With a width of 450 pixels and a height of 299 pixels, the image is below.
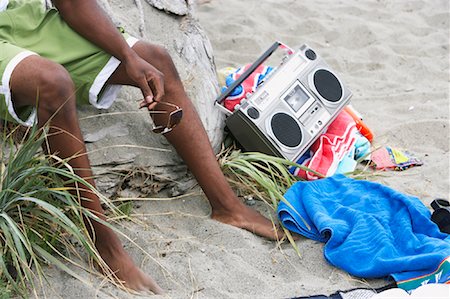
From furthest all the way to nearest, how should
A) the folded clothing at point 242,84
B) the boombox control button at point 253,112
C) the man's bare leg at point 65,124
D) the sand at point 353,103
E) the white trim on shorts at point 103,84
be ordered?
the folded clothing at point 242,84 → the boombox control button at point 253,112 → the white trim on shorts at point 103,84 → the sand at point 353,103 → the man's bare leg at point 65,124

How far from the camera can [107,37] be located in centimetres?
270

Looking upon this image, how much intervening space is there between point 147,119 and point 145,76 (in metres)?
0.49

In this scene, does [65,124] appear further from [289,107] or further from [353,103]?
[353,103]

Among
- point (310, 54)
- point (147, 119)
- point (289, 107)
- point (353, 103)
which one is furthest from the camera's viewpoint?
point (353, 103)

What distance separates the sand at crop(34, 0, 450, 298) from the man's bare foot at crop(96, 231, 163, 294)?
0.05 metres

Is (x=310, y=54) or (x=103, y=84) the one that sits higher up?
(x=103, y=84)

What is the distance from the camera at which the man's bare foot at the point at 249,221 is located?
2947 mm

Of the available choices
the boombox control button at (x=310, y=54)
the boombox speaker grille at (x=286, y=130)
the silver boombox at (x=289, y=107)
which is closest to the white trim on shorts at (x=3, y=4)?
the silver boombox at (x=289, y=107)

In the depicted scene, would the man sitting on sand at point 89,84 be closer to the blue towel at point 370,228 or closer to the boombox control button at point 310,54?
the blue towel at point 370,228

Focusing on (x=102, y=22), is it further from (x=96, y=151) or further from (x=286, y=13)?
(x=286, y=13)

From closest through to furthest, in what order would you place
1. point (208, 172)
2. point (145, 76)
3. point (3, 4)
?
1. point (145, 76)
2. point (3, 4)
3. point (208, 172)

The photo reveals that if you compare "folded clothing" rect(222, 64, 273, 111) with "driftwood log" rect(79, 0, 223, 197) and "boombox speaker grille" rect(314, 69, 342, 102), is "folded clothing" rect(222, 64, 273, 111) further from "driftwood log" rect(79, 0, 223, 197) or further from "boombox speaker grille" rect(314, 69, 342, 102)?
"boombox speaker grille" rect(314, 69, 342, 102)

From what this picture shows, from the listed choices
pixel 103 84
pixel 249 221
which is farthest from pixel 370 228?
pixel 103 84

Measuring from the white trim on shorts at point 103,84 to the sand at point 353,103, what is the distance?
16.9 inches
